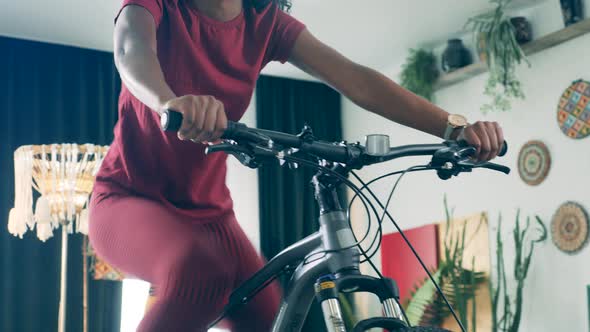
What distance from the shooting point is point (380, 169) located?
5.88m

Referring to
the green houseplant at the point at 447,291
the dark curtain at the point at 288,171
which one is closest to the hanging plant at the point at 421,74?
the dark curtain at the point at 288,171

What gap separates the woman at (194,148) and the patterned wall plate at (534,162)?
321 centimetres

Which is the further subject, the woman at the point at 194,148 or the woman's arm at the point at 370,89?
the woman's arm at the point at 370,89

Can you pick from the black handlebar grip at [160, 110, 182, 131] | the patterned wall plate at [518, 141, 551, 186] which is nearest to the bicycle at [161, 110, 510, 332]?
the black handlebar grip at [160, 110, 182, 131]

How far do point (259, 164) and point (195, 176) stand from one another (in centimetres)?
41

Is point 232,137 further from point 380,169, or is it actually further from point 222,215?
point 380,169

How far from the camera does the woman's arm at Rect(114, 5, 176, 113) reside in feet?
3.42

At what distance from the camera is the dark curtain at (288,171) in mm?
5684

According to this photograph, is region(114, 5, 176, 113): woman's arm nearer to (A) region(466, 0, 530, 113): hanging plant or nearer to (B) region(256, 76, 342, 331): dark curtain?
(A) region(466, 0, 530, 113): hanging plant

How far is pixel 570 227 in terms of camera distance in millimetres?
4180

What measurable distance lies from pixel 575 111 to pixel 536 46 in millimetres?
463

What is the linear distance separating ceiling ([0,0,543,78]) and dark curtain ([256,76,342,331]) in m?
0.73

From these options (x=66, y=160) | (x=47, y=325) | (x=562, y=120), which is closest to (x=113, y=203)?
(x=66, y=160)

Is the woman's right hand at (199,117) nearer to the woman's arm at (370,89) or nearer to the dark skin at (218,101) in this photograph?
the dark skin at (218,101)
